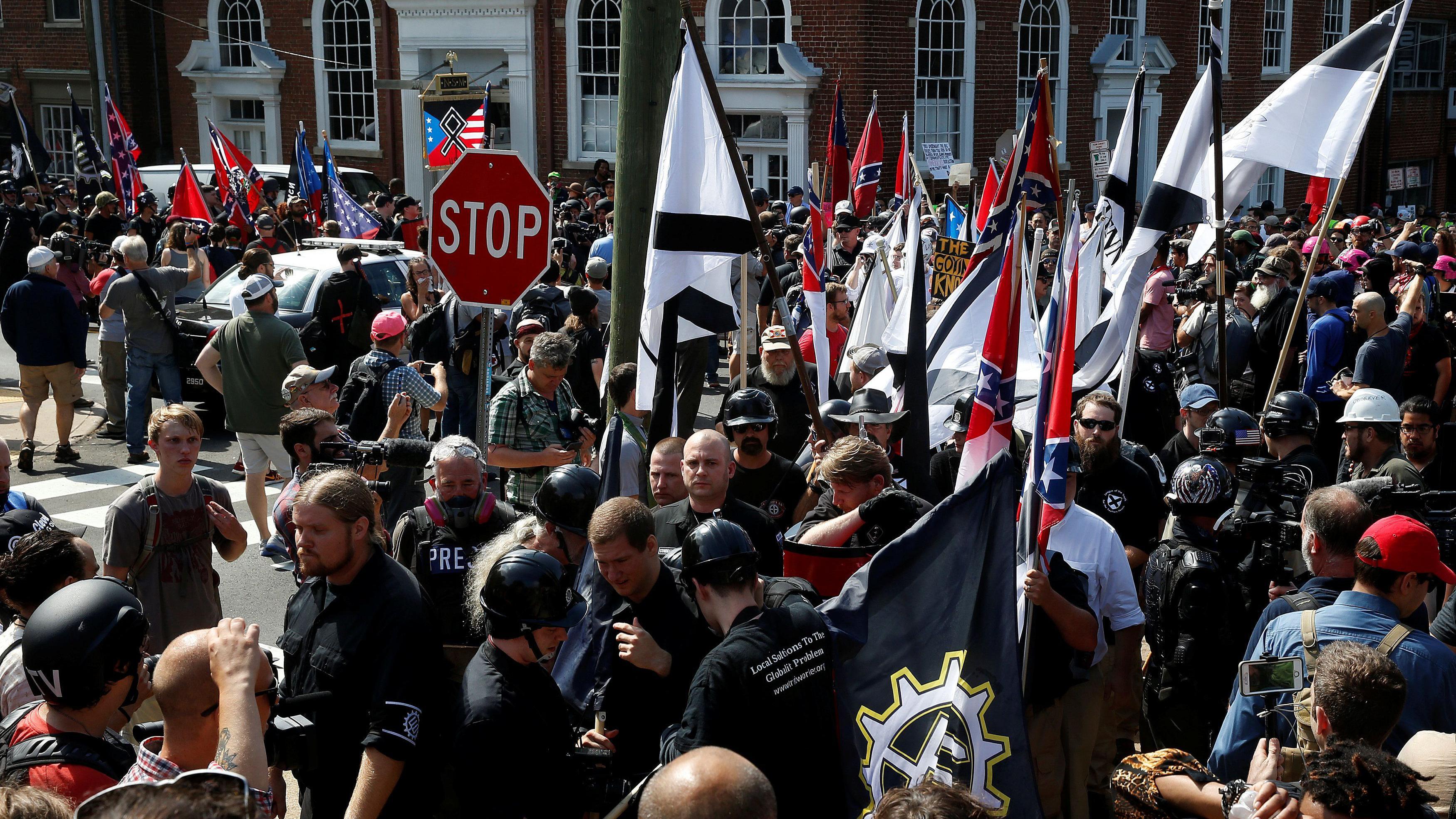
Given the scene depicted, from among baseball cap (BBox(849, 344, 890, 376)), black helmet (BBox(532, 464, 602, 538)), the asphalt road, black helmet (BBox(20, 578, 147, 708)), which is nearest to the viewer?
black helmet (BBox(20, 578, 147, 708))

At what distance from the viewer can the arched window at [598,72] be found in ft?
81.4

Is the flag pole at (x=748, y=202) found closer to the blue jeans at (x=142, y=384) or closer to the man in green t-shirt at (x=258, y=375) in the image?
the man in green t-shirt at (x=258, y=375)

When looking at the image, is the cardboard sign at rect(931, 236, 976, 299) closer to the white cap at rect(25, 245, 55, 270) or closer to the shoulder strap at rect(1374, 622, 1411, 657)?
the shoulder strap at rect(1374, 622, 1411, 657)

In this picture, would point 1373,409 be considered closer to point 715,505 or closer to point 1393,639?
point 1393,639

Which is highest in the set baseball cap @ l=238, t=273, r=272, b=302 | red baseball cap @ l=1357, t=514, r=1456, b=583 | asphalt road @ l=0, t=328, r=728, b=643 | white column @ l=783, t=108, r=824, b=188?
white column @ l=783, t=108, r=824, b=188

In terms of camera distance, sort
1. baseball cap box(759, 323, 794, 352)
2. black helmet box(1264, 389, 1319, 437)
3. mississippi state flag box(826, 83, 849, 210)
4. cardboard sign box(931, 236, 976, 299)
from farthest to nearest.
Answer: mississippi state flag box(826, 83, 849, 210), cardboard sign box(931, 236, 976, 299), baseball cap box(759, 323, 794, 352), black helmet box(1264, 389, 1319, 437)

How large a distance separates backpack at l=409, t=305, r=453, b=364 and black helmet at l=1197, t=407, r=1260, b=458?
20.4 feet

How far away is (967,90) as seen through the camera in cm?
2469

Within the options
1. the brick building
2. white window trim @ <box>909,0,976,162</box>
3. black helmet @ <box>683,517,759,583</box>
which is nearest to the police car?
black helmet @ <box>683,517,759,583</box>

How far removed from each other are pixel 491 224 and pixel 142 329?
6718mm

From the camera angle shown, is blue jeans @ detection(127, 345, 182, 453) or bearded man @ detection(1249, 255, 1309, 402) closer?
bearded man @ detection(1249, 255, 1309, 402)

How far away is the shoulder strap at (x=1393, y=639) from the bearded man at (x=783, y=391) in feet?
14.1

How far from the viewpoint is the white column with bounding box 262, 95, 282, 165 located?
28.6 metres

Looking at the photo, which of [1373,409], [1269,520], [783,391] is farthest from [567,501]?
[1373,409]
